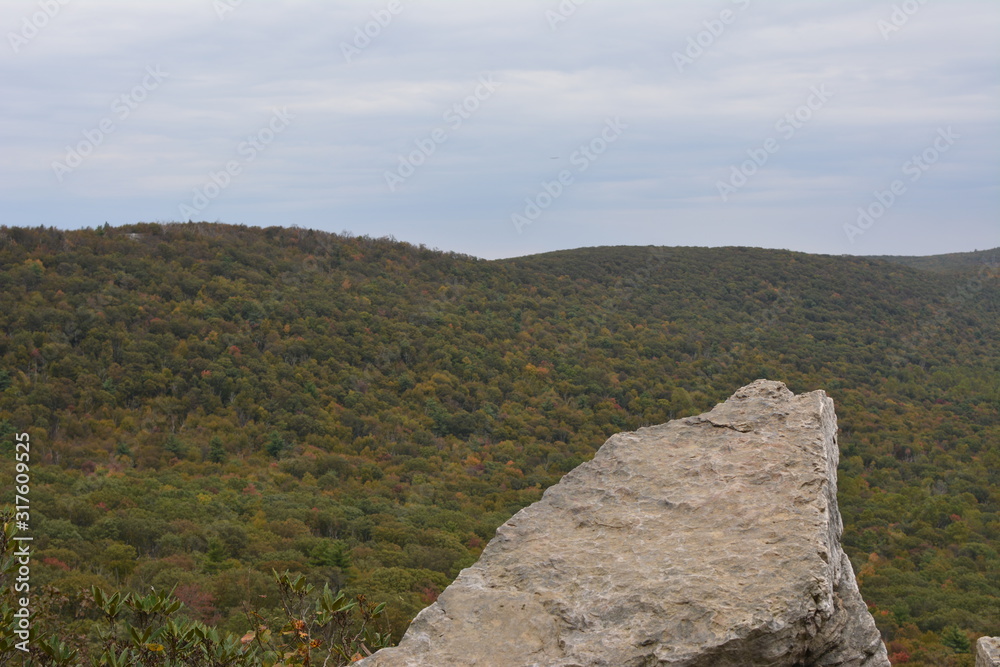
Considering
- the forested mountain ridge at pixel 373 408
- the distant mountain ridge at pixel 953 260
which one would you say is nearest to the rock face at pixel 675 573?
the forested mountain ridge at pixel 373 408

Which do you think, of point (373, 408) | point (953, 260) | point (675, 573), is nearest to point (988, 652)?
point (675, 573)

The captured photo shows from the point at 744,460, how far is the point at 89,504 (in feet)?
51.7

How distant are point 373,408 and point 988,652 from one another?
24392mm

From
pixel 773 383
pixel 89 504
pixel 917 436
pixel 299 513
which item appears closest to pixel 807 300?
pixel 917 436

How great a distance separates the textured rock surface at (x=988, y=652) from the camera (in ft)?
16.2

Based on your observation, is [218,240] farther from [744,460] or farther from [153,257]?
[744,460]

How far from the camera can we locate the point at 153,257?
33406mm

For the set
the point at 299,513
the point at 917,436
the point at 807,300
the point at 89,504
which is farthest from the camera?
the point at 807,300

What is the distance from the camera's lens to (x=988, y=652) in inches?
198

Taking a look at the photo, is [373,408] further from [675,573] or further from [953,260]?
[953,260]

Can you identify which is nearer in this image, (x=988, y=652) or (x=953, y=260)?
(x=988, y=652)

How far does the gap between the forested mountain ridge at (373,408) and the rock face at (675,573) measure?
450cm

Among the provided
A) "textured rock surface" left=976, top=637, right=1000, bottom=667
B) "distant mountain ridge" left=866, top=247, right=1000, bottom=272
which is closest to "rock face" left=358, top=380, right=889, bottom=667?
"textured rock surface" left=976, top=637, right=1000, bottom=667

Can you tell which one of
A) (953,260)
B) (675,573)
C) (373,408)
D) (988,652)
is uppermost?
(953,260)
